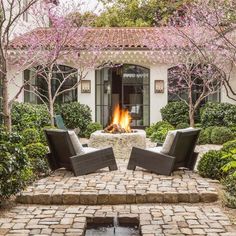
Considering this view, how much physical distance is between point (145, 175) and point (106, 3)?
25124 millimetres

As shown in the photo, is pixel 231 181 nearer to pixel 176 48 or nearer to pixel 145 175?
pixel 145 175

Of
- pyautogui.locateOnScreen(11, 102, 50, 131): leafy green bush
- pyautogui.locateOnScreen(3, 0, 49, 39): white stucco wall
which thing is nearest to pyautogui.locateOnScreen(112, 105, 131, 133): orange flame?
pyautogui.locateOnScreen(11, 102, 50, 131): leafy green bush

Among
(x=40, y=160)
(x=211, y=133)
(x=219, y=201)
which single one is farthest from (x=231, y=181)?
(x=211, y=133)

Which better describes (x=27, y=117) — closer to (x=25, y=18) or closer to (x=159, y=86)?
(x=159, y=86)

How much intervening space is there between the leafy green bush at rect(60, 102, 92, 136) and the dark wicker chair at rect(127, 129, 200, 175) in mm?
8916

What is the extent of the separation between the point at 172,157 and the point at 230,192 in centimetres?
167

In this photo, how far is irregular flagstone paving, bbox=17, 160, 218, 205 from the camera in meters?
7.11

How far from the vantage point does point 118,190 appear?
7.38 meters

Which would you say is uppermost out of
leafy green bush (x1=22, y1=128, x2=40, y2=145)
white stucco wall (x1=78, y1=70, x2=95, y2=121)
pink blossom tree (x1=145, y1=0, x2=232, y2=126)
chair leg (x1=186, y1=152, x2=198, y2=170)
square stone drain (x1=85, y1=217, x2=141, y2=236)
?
pink blossom tree (x1=145, y1=0, x2=232, y2=126)

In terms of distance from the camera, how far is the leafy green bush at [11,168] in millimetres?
6402

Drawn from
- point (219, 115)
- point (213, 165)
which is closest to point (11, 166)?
point (213, 165)

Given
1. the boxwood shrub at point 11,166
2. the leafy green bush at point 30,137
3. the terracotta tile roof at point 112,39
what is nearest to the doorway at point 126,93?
the terracotta tile roof at point 112,39

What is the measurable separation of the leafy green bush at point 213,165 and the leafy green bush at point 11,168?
3.39m

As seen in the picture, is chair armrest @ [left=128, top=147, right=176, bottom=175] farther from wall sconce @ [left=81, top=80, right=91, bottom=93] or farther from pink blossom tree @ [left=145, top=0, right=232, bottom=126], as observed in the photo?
wall sconce @ [left=81, top=80, right=91, bottom=93]
